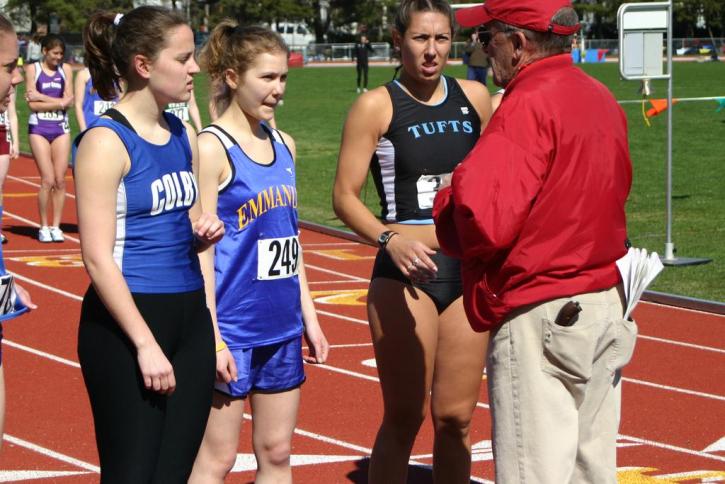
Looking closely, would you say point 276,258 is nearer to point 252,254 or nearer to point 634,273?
point 252,254

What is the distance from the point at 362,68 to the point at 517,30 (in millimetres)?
38544

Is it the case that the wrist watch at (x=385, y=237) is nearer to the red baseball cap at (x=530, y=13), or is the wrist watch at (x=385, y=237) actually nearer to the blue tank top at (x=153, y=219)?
the blue tank top at (x=153, y=219)

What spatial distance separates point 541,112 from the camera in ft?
12.0

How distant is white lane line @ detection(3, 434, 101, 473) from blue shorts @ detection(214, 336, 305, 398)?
5.63ft

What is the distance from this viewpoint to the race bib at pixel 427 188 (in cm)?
496

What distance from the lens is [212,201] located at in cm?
441

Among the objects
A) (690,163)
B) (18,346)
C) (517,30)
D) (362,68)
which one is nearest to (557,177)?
(517,30)

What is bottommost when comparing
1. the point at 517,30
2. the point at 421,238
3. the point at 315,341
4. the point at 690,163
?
the point at 690,163

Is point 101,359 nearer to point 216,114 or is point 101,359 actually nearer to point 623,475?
point 216,114

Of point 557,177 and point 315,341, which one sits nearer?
point 557,177

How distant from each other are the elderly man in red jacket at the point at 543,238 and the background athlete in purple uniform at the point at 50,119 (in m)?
9.57

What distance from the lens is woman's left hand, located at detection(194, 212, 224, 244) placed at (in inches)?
157

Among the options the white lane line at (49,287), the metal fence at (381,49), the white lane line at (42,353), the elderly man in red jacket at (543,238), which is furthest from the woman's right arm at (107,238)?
the metal fence at (381,49)

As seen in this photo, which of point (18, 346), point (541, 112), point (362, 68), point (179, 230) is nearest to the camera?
point (541, 112)
